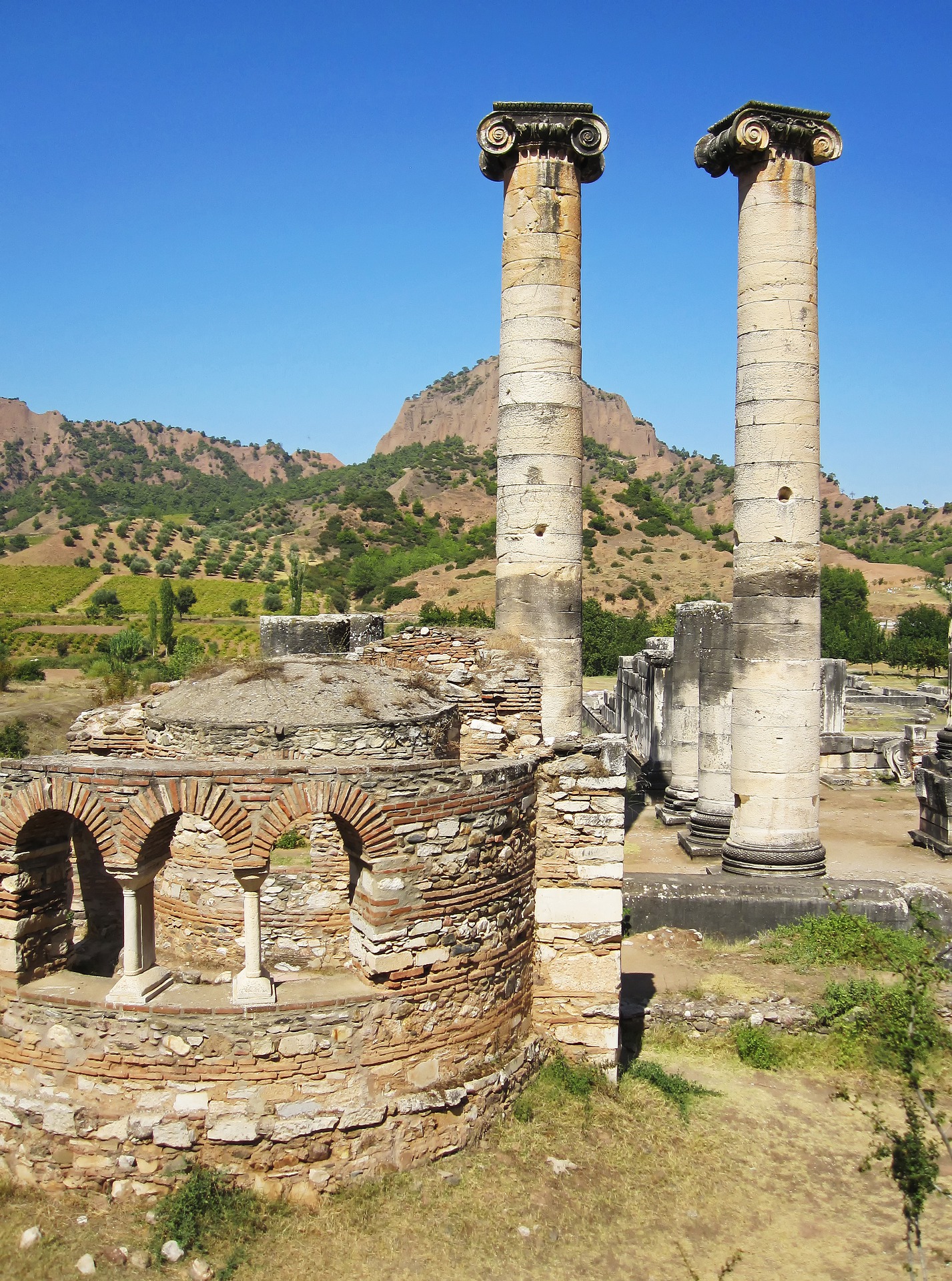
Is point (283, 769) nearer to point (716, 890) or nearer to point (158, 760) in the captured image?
point (158, 760)

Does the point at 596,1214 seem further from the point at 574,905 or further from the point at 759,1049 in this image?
the point at 759,1049

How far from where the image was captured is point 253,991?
6.28 meters

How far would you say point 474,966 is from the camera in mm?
7023

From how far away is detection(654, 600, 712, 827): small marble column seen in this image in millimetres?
18984

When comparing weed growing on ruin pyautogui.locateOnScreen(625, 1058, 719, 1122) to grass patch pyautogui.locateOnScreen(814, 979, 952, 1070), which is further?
weed growing on ruin pyautogui.locateOnScreen(625, 1058, 719, 1122)

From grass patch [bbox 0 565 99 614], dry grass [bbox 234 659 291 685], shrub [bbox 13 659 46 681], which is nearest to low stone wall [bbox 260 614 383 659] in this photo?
dry grass [bbox 234 659 291 685]

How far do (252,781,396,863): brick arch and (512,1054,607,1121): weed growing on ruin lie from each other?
2291 mm

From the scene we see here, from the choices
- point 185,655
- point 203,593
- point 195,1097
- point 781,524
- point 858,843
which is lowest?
point 858,843

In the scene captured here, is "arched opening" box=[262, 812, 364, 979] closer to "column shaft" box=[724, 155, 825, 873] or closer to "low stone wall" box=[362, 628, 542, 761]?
"low stone wall" box=[362, 628, 542, 761]

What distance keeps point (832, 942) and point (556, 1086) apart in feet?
15.4

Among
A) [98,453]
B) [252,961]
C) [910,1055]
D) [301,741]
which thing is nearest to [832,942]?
[910,1055]

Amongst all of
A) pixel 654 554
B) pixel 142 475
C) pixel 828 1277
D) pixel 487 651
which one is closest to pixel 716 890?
pixel 487 651

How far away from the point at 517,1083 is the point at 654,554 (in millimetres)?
75003

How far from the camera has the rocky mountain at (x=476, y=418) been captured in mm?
162875
